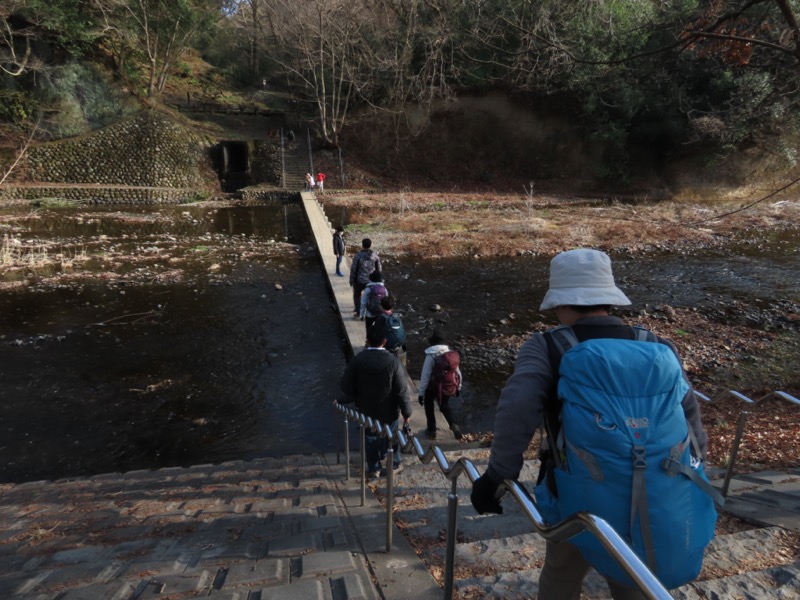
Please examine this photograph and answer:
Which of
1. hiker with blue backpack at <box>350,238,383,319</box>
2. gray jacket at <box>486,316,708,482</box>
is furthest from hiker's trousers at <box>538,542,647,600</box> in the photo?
hiker with blue backpack at <box>350,238,383,319</box>

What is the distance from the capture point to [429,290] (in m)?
12.0

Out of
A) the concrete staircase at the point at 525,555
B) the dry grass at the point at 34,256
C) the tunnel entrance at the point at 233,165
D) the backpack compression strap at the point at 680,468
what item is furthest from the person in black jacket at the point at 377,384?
the tunnel entrance at the point at 233,165

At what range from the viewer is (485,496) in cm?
189

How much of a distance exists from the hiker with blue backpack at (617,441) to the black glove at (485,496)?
0.11 m

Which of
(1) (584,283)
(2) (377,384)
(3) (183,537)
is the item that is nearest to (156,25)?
(2) (377,384)

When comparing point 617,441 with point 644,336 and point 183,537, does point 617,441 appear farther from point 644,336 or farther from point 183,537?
point 183,537

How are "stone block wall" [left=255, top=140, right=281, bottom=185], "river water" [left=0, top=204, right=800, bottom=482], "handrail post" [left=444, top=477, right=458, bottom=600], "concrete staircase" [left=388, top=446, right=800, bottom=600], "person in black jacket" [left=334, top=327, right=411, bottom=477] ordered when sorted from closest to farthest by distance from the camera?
"handrail post" [left=444, top=477, right=458, bottom=600]
"concrete staircase" [left=388, top=446, right=800, bottom=600]
"person in black jacket" [left=334, top=327, right=411, bottom=477]
"river water" [left=0, top=204, right=800, bottom=482]
"stone block wall" [left=255, top=140, right=281, bottom=185]

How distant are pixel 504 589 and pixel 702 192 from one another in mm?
32775

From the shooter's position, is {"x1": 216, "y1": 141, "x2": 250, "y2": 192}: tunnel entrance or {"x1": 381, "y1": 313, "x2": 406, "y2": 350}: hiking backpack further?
{"x1": 216, "y1": 141, "x2": 250, "y2": 192}: tunnel entrance

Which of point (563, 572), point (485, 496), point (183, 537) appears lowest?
point (183, 537)

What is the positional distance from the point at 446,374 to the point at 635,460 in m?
4.03

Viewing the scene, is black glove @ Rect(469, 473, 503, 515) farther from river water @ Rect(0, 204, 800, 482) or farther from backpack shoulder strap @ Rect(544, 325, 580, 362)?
river water @ Rect(0, 204, 800, 482)

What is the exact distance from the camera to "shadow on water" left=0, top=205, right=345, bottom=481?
243 inches

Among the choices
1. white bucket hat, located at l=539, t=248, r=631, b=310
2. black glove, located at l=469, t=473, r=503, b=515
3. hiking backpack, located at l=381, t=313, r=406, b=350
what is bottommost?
hiking backpack, located at l=381, t=313, r=406, b=350
